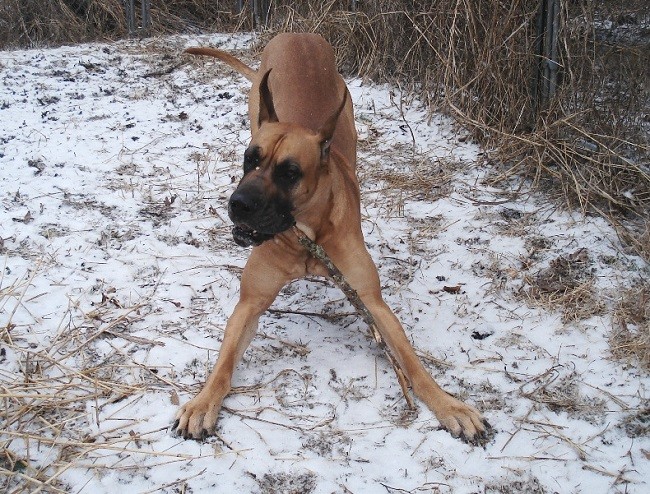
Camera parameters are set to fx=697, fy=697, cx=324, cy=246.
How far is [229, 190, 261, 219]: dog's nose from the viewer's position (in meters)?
2.63

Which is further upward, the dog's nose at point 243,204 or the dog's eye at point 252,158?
the dog's eye at point 252,158

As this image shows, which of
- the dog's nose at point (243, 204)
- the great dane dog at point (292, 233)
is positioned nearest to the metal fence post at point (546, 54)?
the great dane dog at point (292, 233)

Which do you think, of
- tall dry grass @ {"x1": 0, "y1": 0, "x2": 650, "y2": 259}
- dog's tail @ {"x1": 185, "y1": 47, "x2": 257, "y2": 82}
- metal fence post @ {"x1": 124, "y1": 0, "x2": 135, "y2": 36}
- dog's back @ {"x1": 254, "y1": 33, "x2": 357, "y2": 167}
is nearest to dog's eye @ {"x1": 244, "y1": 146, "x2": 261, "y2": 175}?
dog's back @ {"x1": 254, "y1": 33, "x2": 357, "y2": 167}

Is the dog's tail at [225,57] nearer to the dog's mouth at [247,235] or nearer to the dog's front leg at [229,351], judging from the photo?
the dog's front leg at [229,351]

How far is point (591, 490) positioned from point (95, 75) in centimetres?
572

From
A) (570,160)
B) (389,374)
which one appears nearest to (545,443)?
(389,374)

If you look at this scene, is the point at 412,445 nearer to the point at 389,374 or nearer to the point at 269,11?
the point at 389,374

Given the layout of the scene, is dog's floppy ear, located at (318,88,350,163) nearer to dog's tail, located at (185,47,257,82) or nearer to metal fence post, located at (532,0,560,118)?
dog's tail, located at (185,47,257,82)

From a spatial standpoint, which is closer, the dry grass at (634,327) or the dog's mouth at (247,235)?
the dog's mouth at (247,235)

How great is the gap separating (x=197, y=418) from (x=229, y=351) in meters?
0.37

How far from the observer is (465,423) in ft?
8.84

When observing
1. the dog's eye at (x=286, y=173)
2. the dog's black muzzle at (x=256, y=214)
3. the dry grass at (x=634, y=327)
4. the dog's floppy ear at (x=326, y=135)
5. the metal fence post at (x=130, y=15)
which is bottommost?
the dry grass at (x=634, y=327)

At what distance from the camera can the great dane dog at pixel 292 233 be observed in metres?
2.71

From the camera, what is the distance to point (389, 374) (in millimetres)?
3080
